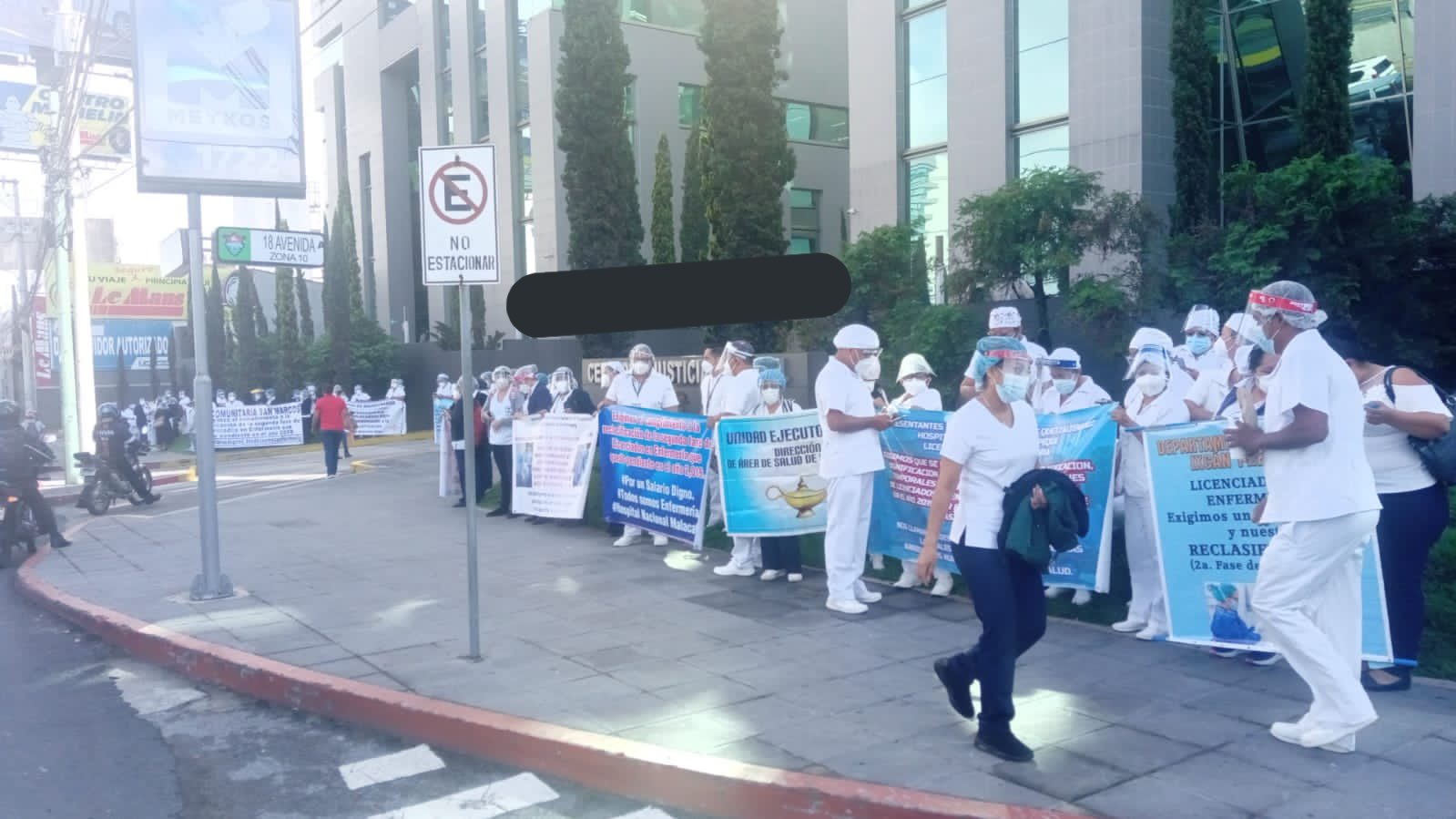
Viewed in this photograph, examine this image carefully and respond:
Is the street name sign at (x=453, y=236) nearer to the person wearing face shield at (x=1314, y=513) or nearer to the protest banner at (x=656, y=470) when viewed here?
the person wearing face shield at (x=1314, y=513)

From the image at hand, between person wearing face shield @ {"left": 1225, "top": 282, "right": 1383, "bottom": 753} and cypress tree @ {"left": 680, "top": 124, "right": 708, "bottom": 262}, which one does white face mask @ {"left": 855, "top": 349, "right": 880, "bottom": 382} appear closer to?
person wearing face shield @ {"left": 1225, "top": 282, "right": 1383, "bottom": 753}

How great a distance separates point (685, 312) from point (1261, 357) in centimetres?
441

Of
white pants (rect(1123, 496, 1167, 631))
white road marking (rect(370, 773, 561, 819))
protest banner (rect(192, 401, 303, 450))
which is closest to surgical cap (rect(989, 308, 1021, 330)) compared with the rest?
white pants (rect(1123, 496, 1167, 631))

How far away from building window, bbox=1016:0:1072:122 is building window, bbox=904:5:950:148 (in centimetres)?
1235

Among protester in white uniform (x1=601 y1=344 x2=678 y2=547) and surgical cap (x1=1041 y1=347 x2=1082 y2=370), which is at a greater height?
surgical cap (x1=1041 y1=347 x2=1082 y2=370)

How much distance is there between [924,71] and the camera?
4215mm

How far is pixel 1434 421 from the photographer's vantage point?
197 inches

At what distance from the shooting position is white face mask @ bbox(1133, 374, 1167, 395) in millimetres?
6723

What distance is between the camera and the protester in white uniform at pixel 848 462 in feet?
23.4

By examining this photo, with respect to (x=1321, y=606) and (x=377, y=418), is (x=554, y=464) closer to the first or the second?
(x=1321, y=606)

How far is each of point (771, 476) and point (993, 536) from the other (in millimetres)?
4158

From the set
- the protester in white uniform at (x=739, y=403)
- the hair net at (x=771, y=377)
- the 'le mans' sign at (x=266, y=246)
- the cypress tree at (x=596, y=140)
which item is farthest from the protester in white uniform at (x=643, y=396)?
the 'le mans' sign at (x=266, y=246)

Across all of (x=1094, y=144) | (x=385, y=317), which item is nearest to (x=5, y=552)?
(x=385, y=317)

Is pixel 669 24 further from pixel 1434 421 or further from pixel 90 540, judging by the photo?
pixel 90 540
